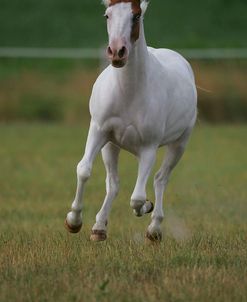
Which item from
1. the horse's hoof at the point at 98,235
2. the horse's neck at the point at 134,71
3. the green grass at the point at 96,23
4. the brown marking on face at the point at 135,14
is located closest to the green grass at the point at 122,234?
the horse's hoof at the point at 98,235

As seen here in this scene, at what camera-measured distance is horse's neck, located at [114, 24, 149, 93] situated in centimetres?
912

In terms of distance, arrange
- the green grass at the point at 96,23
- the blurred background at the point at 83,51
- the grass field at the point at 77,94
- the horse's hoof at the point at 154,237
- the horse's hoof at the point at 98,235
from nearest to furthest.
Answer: the horse's hoof at the point at 98,235
the horse's hoof at the point at 154,237
the grass field at the point at 77,94
the blurred background at the point at 83,51
the green grass at the point at 96,23

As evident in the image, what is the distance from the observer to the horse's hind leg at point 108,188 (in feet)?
32.6

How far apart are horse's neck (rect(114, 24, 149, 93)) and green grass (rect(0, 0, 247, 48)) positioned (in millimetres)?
26708

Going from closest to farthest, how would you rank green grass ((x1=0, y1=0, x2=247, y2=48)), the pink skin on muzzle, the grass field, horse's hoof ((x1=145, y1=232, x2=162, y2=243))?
the pink skin on muzzle, horse's hoof ((x1=145, y1=232, x2=162, y2=243)), the grass field, green grass ((x1=0, y1=0, x2=247, y2=48))

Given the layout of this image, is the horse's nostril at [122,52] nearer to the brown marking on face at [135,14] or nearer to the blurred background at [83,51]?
the brown marking on face at [135,14]

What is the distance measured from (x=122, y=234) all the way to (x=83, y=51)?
22.7m

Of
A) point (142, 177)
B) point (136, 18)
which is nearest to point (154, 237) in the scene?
point (142, 177)

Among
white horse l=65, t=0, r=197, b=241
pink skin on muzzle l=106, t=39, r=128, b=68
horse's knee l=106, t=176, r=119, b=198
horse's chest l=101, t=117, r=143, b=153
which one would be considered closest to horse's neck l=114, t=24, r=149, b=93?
white horse l=65, t=0, r=197, b=241

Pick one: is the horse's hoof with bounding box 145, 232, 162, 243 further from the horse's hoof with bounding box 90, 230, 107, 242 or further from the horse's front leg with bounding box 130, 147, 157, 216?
the horse's front leg with bounding box 130, 147, 157, 216

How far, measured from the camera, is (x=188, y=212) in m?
13.3

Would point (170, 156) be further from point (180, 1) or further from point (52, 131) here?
point (180, 1)

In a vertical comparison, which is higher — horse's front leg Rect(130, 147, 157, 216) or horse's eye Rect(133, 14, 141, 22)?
horse's eye Rect(133, 14, 141, 22)

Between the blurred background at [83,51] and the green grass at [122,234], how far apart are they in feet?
9.53
